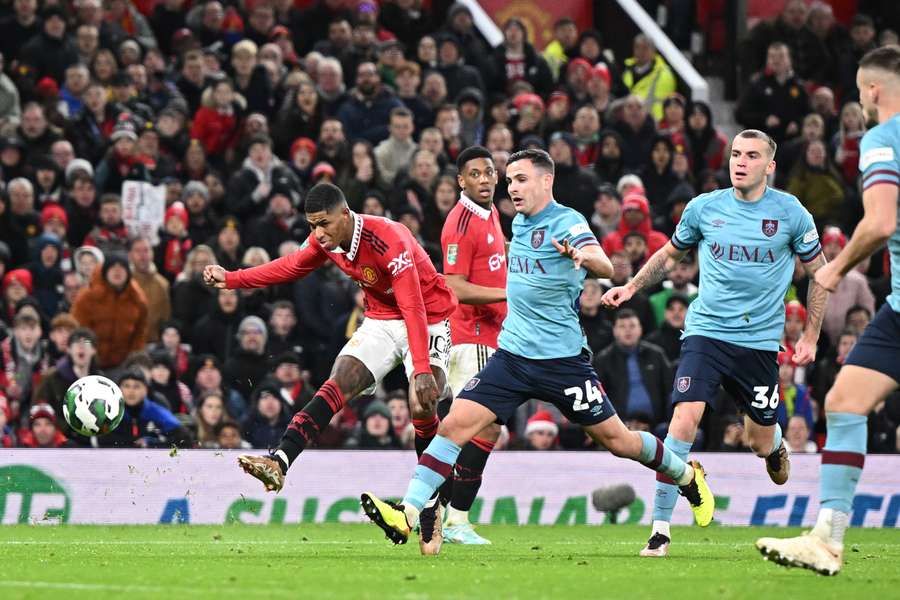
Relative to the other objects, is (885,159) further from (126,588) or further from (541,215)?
(126,588)

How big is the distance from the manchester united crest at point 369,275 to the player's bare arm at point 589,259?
2.14m

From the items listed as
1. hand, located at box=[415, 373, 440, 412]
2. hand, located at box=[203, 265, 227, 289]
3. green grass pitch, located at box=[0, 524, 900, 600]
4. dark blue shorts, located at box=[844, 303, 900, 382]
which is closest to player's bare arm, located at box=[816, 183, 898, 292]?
Answer: dark blue shorts, located at box=[844, 303, 900, 382]

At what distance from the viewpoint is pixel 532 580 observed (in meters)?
9.01

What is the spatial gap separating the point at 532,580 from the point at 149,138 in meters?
11.8

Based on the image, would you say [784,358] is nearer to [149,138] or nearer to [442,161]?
[442,161]

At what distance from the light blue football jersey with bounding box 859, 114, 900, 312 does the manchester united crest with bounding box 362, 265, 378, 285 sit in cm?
415

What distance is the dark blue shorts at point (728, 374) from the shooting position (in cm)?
1135

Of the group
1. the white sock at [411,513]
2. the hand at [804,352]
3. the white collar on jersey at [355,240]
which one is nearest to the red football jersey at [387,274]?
the white collar on jersey at [355,240]

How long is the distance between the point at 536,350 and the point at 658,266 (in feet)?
4.33

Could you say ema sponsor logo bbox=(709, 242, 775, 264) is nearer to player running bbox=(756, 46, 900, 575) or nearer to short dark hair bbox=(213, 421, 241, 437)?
player running bbox=(756, 46, 900, 575)

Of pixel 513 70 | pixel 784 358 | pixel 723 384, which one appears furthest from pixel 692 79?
pixel 723 384

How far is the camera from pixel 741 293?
1142cm

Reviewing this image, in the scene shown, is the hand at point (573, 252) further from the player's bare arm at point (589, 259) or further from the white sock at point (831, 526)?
the white sock at point (831, 526)

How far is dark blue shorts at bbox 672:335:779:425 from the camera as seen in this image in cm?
1135
